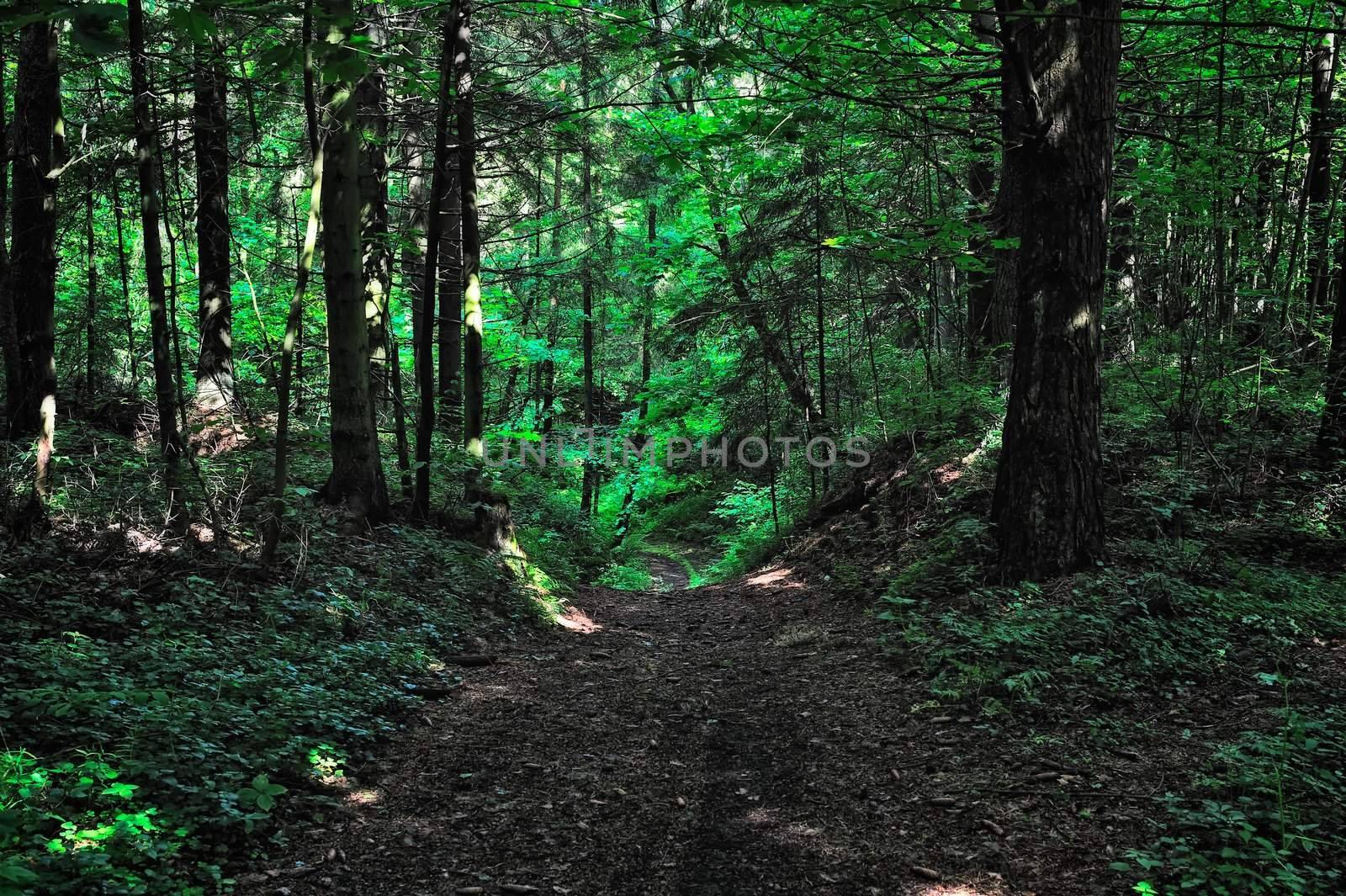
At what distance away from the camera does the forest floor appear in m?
3.35

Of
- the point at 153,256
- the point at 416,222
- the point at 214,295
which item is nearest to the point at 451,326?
the point at 416,222

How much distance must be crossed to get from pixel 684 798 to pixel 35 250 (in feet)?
26.4

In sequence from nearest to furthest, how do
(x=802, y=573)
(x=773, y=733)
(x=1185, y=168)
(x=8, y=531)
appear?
(x=773, y=733)
(x=8, y=531)
(x=1185, y=168)
(x=802, y=573)

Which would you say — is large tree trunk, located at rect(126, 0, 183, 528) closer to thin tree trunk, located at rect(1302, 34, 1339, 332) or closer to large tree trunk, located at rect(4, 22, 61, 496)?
large tree trunk, located at rect(4, 22, 61, 496)

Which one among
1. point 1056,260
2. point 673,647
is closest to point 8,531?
point 673,647

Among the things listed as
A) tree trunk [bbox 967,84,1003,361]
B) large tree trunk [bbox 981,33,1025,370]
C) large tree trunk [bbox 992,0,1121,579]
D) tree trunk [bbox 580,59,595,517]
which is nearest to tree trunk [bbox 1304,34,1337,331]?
large tree trunk [bbox 992,0,1121,579]

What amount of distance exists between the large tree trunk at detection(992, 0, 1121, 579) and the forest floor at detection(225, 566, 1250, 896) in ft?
A: 5.98

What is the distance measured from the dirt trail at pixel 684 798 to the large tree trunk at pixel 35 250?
418 centimetres

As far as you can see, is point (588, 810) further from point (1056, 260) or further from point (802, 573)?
point (802, 573)

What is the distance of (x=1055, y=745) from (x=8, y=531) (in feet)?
23.7

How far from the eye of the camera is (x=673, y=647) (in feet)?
26.5

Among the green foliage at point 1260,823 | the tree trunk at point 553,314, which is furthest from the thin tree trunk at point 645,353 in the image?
the green foliage at point 1260,823

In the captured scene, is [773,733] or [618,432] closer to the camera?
[773,733]
